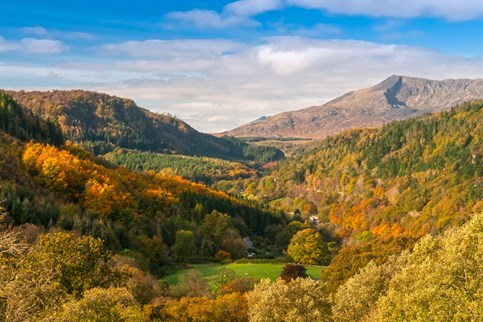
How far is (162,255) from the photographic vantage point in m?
125

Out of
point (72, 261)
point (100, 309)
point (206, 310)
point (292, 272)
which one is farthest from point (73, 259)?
point (292, 272)

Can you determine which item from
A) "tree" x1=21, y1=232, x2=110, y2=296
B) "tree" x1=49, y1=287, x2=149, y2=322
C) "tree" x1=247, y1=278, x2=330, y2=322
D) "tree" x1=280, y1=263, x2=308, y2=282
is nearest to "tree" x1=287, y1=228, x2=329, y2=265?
"tree" x1=280, y1=263, x2=308, y2=282

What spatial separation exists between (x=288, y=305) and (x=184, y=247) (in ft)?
284

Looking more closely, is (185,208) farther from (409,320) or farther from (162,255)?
(409,320)

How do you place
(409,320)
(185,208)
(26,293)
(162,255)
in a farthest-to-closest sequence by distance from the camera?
(185,208)
(162,255)
(409,320)
(26,293)

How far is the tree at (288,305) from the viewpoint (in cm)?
5038

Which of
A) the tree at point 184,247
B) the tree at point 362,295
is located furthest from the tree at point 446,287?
the tree at point 184,247

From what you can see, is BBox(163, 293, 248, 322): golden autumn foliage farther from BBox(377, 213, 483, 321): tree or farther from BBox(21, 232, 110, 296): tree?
BBox(377, 213, 483, 321): tree

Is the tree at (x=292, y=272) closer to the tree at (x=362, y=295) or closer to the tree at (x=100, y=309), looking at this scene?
the tree at (x=362, y=295)

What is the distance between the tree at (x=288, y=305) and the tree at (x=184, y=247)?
8078 cm

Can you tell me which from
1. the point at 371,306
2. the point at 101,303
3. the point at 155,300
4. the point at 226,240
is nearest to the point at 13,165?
the point at 226,240

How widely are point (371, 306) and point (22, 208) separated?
77.1 metres

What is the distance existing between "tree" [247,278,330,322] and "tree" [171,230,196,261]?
80.8 metres

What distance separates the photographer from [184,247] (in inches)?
5320
